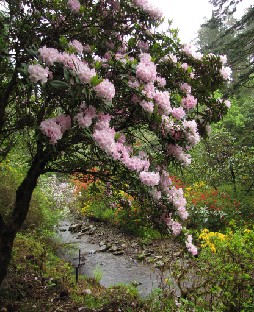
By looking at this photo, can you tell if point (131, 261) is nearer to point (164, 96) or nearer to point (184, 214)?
point (184, 214)

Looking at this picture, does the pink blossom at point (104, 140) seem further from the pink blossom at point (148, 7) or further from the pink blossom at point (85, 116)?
the pink blossom at point (148, 7)

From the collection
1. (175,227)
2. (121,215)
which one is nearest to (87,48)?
(175,227)

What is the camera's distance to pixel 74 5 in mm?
2867

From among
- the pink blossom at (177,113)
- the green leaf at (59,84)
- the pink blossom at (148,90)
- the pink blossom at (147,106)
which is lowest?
the green leaf at (59,84)

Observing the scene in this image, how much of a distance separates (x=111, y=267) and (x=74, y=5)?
5.73 metres

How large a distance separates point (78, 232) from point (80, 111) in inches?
323

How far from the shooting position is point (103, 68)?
2.79 meters

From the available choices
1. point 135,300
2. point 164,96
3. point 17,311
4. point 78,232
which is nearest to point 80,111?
point 164,96

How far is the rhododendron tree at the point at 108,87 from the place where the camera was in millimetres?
2367

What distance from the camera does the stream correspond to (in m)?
6.20

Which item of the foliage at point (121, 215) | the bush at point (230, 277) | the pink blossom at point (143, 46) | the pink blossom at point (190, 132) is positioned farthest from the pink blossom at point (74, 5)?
the foliage at point (121, 215)

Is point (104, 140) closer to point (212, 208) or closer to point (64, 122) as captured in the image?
point (64, 122)

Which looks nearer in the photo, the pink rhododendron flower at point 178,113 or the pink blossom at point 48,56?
the pink blossom at point 48,56

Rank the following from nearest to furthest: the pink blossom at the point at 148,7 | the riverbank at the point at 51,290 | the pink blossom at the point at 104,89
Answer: the pink blossom at the point at 104,89
the pink blossom at the point at 148,7
the riverbank at the point at 51,290
